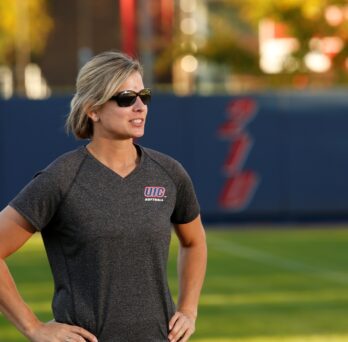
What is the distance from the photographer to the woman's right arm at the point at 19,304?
17.7ft

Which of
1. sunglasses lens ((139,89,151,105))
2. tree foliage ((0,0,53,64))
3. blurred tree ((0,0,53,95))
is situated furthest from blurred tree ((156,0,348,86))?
sunglasses lens ((139,89,151,105))

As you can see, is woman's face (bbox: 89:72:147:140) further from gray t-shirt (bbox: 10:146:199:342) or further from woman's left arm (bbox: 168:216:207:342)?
woman's left arm (bbox: 168:216:207:342)

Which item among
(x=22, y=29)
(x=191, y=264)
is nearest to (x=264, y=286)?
(x=191, y=264)

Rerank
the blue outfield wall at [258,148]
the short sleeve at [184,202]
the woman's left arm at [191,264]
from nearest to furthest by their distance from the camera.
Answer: the short sleeve at [184,202]
the woman's left arm at [191,264]
the blue outfield wall at [258,148]

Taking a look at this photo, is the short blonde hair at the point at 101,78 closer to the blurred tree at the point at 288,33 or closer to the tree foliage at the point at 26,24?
the blurred tree at the point at 288,33

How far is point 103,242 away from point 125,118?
18.8 inches

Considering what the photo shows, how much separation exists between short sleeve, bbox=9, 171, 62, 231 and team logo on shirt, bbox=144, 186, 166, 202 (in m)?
0.32

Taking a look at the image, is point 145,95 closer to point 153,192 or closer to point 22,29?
point 153,192

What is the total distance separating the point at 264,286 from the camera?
15641mm

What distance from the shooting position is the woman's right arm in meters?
5.40

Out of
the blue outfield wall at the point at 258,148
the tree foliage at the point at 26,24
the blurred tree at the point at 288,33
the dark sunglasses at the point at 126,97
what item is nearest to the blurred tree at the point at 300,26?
the blurred tree at the point at 288,33

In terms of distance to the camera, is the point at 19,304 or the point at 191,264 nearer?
the point at 19,304

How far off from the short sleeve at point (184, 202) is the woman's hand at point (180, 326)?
367 millimetres

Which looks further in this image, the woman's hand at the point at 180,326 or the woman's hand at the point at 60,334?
the woman's hand at the point at 180,326
